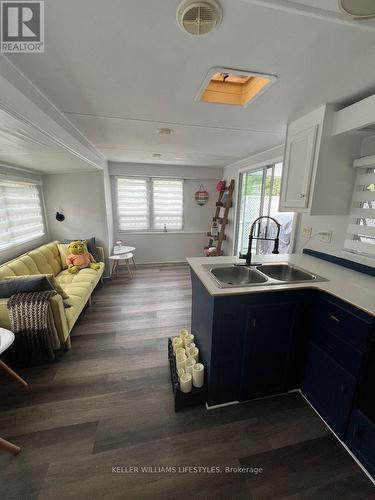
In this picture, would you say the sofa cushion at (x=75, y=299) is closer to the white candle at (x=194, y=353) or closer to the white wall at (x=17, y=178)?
the white wall at (x=17, y=178)

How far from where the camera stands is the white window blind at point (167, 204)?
462cm

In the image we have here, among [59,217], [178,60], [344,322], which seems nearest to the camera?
[178,60]

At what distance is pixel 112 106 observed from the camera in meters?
1.67

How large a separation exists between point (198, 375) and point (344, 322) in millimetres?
1045

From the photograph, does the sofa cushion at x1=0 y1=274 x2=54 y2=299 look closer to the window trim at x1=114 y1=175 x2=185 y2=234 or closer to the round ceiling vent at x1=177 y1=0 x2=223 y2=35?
the round ceiling vent at x1=177 y1=0 x2=223 y2=35

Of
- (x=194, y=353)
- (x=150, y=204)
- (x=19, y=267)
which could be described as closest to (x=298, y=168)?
(x=194, y=353)

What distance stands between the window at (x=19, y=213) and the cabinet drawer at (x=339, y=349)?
134 inches

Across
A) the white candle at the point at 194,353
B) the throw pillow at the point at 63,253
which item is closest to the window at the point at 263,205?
the white candle at the point at 194,353

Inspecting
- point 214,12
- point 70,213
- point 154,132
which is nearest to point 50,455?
point 214,12

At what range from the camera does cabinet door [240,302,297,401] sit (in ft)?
4.72

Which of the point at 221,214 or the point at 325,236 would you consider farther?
the point at 221,214

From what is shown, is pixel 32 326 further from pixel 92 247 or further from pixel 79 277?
pixel 92 247

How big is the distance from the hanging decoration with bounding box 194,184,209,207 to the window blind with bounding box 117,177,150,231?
1122 mm

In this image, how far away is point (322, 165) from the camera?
1.67 meters
